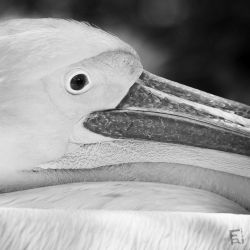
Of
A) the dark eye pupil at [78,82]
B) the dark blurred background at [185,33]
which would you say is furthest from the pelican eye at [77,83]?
the dark blurred background at [185,33]

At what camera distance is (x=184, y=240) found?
1.20m

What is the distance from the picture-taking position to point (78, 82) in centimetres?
161

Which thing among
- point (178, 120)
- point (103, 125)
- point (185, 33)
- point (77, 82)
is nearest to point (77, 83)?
point (77, 82)

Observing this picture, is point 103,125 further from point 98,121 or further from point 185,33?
point 185,33

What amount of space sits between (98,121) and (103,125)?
0.05 feet

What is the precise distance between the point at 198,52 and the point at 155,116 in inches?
40.6

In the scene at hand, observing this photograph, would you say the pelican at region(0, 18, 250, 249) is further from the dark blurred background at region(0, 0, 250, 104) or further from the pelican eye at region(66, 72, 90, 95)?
the dark blurred background at region(0, 0, 250, 104)

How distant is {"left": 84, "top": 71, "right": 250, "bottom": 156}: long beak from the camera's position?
1.61 m

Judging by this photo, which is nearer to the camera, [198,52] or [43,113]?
[43,113]

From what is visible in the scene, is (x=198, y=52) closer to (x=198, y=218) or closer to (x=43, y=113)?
(x=43, y=113)

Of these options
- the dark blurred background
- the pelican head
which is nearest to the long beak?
the pelican head

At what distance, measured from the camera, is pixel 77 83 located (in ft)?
5.26

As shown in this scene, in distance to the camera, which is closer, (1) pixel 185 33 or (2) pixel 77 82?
(2) pixel 77 82

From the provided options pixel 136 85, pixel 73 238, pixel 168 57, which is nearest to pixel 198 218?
pixel 73 238
